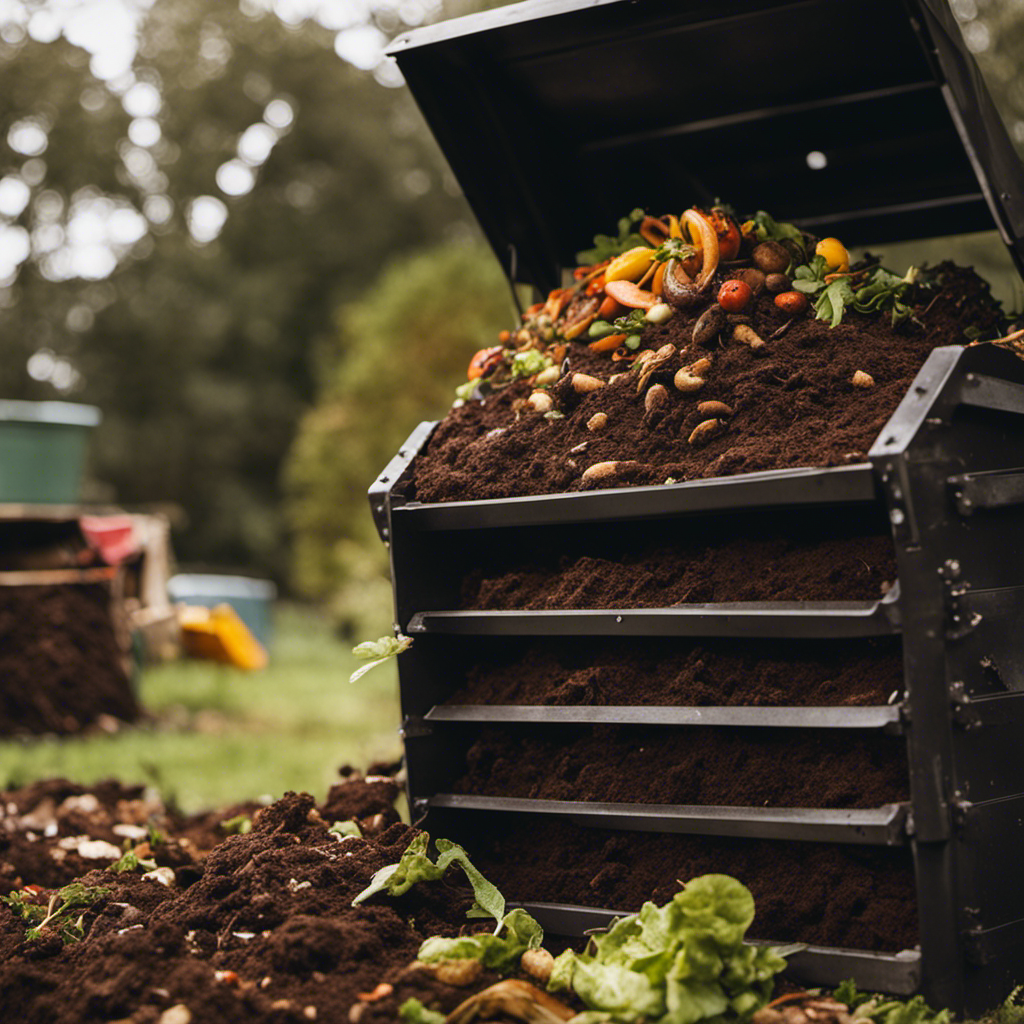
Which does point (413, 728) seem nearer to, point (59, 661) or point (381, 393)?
point (59, 661)

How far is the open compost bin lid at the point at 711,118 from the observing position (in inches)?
121

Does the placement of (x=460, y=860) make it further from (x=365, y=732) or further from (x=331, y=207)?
(x=331, y=207)

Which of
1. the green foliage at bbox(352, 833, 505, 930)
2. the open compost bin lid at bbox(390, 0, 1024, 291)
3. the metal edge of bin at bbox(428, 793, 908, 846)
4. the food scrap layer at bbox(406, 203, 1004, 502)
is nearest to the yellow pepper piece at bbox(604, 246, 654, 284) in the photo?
the food scrap layer at bbox(406, 203, 1004, 502)

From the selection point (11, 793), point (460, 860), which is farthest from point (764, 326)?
point (11, 793)

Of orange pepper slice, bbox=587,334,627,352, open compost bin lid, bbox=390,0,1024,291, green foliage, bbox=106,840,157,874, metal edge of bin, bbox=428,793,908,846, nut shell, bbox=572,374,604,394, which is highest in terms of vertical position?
open compost bin lid, bbox=390,0,1024,291

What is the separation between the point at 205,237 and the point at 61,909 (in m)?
23.0

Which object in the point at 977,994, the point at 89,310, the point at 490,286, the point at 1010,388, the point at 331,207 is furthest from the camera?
the point at 331,207

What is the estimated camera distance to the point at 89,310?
22297mm

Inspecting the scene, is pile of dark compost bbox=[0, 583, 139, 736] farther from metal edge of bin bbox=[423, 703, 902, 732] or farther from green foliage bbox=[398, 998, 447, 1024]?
green foliage bbox=[398, 998, 447, 1024]

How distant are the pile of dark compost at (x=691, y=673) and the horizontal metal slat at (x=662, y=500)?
14.3 inches

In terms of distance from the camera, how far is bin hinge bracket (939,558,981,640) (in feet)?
7.64

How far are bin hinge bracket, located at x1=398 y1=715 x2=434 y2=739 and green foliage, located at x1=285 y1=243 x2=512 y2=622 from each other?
845 cm

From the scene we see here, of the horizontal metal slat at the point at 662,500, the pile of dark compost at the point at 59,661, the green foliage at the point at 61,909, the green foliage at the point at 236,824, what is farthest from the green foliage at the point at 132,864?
the pile of dark compost at the point at 59,661

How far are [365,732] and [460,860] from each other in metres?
5.87
